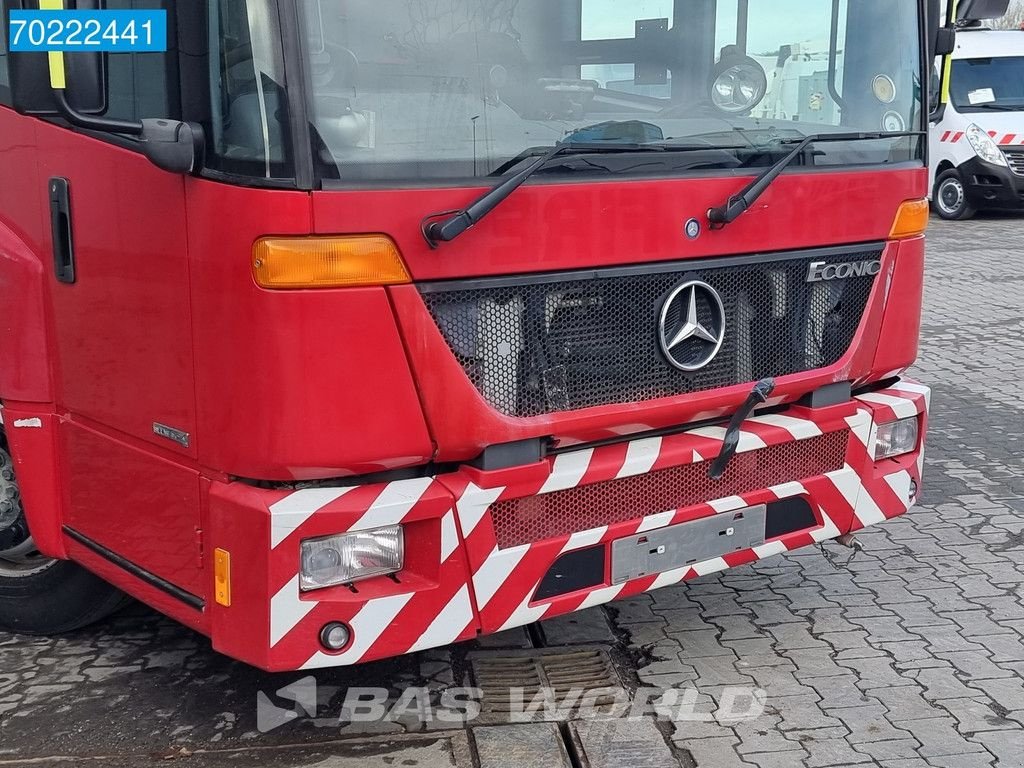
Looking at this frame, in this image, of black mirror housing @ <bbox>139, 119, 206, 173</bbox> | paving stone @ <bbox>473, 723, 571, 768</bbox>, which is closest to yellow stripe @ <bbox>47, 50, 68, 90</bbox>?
black mirror housing @ <bbox>139, 119, 206, 173</bbox>

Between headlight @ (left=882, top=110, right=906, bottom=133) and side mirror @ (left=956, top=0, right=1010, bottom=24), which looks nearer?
headlight @ (left=882, top=110, right=906, bottom=133)

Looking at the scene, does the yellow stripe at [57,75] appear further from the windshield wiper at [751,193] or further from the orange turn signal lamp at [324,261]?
the windshield wiper at [751,193]

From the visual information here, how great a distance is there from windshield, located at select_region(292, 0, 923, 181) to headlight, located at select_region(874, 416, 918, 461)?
89 cm

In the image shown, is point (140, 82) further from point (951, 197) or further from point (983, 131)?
point (951, 197)

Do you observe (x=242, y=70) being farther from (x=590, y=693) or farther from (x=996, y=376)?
(x=996, y=376)

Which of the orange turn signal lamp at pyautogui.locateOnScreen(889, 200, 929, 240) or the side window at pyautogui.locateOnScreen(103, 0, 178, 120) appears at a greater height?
the side window at pyautogui.locateOnScreen(103, 0, 178, 120)

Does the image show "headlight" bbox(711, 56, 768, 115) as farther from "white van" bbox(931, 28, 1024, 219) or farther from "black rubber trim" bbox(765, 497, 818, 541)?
"white van" bbox(931, 28, 1024, 219)

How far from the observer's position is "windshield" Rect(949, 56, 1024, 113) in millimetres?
15719

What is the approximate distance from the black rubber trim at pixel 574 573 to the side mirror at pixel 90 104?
4.71 ft

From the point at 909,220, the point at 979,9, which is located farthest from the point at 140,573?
the point at 979,9

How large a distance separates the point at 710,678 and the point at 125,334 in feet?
6.74

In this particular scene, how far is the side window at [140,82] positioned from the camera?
10.1 feet

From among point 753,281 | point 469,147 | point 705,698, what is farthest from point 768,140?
point 705,698

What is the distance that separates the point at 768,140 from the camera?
371cm
